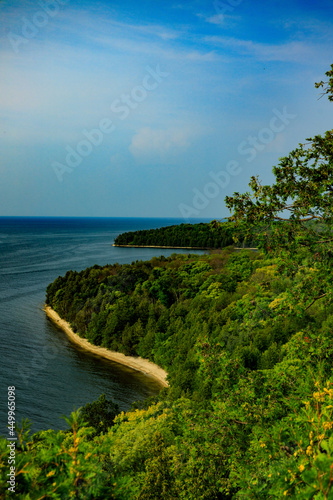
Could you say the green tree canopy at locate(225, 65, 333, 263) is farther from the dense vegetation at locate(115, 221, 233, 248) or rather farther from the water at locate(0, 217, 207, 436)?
the dense vegetation at locate(115, 221, 233, 248)

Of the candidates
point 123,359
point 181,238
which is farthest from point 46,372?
point 181,238

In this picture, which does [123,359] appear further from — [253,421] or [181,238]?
[181,238]

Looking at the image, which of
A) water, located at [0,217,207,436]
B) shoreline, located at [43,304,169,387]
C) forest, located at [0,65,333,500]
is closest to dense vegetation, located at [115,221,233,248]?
water, located at [0,217,207,436]

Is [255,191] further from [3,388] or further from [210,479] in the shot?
[3,388]

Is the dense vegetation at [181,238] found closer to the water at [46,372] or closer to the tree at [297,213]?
the water at [46,372]

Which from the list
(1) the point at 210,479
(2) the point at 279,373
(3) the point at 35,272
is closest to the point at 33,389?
(1) the point at 210,479

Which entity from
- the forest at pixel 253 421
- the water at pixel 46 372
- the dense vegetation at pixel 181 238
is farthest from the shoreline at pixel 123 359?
the dense vegetation at pixel 181 238
